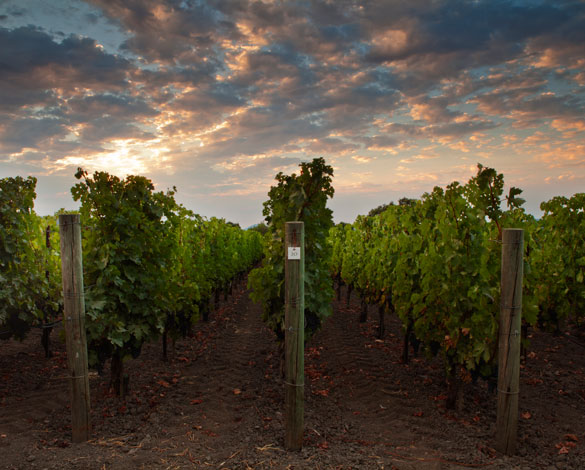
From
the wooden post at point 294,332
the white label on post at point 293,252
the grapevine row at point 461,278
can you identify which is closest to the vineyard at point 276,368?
the grapevine row at point 461,278

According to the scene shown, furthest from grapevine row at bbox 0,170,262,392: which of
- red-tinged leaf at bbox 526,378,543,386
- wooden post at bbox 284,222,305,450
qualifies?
red-tinged leaf at bbox 526,378,543,386

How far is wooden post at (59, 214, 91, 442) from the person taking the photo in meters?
4.17

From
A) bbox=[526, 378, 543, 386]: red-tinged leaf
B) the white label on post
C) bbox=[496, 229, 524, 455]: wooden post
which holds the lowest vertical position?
bbox=[526, 378, 543, 386]: red-tinged leaf

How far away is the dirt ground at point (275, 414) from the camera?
3902 mm

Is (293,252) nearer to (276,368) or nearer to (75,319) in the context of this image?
(75,319)

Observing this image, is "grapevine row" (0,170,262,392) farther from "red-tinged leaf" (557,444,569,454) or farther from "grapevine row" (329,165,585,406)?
"red-tinged leaf" (557,444,569,454)

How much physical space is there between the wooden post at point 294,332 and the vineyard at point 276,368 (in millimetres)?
276

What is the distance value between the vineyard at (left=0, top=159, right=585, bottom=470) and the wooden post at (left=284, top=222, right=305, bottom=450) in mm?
276

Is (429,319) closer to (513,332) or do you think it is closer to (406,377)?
(513,332)

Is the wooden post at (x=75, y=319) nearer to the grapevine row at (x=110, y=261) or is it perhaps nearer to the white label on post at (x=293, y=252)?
the grapevine row at (x=110, y=261)

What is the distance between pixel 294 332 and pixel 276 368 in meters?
3.44

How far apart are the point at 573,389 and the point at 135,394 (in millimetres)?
6825

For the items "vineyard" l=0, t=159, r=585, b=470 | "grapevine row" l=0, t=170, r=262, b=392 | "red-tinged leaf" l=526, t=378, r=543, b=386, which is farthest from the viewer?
"red-tinged leaf" l=526, t=378, r=543, b=386

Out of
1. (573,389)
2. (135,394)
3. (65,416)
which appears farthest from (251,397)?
(573,389)
